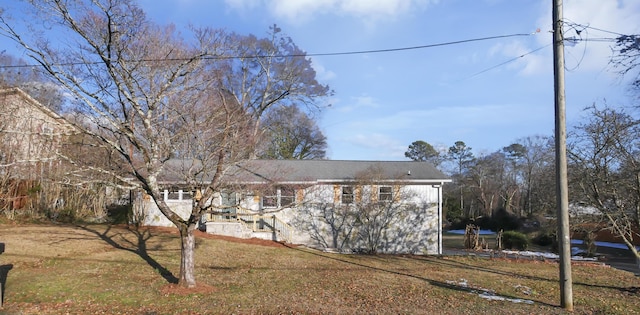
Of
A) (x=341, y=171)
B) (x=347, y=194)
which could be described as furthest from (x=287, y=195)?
(x=341, y=171)

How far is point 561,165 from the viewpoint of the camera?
330 inches

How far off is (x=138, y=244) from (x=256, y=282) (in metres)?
6.68

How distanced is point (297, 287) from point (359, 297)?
1.79 meters

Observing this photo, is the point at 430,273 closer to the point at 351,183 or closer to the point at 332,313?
the point at 332,313

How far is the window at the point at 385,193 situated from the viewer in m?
22.1

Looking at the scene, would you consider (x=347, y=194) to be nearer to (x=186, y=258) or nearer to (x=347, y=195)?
(x=347, y=195)

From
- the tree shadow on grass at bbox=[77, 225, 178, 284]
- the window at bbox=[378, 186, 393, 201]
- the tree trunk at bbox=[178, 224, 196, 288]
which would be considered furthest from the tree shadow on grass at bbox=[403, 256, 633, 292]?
the tree shadow on grass at bbox=[77, 225, 178, 284]

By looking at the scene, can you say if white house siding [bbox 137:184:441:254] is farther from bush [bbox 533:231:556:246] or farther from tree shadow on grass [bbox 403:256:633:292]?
bush [bbox 533:231:556:246]

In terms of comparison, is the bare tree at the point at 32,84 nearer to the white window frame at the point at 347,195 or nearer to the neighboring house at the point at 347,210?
the neighboring house at the point at 347,210

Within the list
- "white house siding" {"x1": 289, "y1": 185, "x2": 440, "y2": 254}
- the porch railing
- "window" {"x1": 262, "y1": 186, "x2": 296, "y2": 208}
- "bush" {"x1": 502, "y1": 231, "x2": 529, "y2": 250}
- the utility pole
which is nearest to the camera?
the utility pole

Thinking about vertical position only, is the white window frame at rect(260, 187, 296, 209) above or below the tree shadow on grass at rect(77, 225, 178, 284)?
above

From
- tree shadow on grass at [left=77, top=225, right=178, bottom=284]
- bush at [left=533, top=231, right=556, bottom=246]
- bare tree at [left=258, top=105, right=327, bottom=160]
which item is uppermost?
bare tree at [left=258, top=105, right=327, bottom=160]

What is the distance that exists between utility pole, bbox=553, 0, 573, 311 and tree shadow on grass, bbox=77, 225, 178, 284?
868 centimetres

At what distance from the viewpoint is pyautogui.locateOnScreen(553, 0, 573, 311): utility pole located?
828 cm
